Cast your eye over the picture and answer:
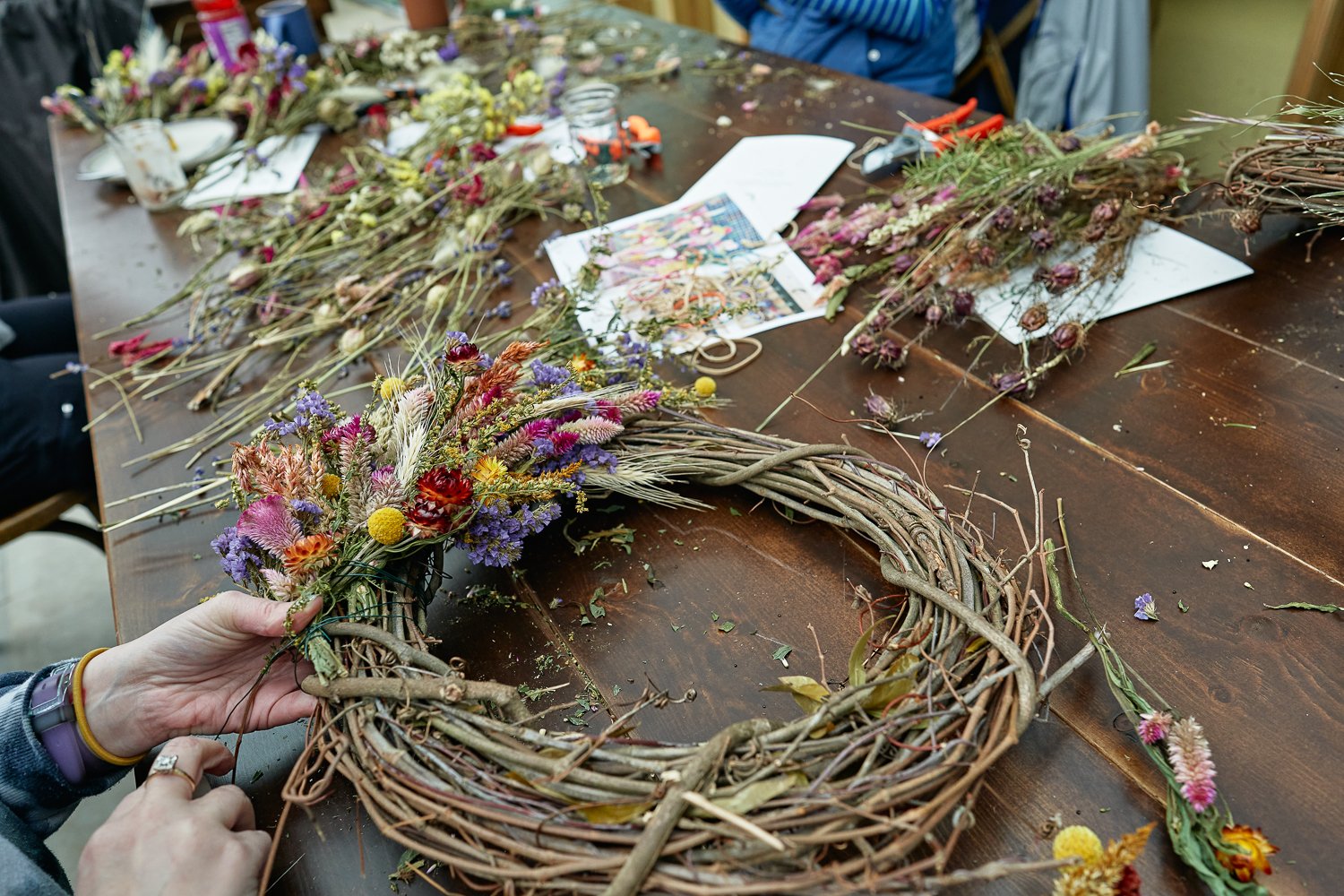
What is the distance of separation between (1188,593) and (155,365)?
1481 millimetres

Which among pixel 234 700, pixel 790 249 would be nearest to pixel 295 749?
pixel 234 700

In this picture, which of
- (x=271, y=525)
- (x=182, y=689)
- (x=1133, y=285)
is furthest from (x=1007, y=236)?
(x=182, y=689)

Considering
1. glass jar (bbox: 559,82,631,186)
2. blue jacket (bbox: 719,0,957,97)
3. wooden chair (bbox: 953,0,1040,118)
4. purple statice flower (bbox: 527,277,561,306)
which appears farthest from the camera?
wooden chair (bbox: 953,0,1040,118)

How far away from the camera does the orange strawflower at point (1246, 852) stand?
563 millimetres

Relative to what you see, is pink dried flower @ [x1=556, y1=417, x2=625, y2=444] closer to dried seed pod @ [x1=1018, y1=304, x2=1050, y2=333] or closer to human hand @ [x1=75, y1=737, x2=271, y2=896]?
human hand @ [x1=75, y1=737, x2=271, y2=896]

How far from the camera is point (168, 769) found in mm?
725

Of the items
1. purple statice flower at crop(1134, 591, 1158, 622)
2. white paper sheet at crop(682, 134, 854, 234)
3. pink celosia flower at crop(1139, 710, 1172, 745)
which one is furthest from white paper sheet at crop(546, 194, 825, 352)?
Result: pink celosia flower at crop(1139, 710, 1172, 745)

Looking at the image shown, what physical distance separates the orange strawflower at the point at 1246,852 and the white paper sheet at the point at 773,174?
109 cm

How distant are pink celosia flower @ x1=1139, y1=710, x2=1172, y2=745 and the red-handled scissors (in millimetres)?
1073

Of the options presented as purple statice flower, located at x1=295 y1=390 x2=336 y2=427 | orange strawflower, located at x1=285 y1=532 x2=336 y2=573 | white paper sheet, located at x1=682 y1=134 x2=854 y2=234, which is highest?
purple statice flower, located at x1=295 y1=390 x2=336 y2=427

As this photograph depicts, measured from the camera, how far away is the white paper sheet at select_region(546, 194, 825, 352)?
1262mm

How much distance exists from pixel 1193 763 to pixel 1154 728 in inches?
1.6

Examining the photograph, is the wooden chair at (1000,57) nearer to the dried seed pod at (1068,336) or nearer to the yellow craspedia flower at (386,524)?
the dried seed pod at (1068,336)

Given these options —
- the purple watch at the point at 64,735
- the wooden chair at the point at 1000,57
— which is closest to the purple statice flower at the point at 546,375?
the purple watch at the point at 64,735
